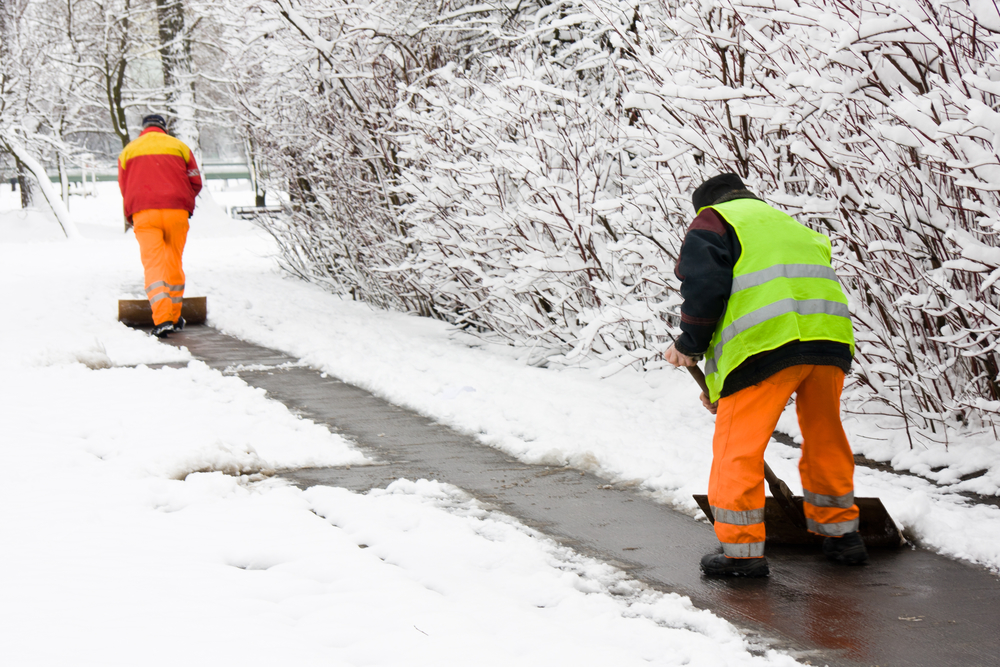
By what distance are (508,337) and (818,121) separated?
3949 millimetres

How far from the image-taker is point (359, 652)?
8.48 feet

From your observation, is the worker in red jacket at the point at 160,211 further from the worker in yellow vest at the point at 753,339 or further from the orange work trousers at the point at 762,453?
the orange work trousers at the point at 762,453

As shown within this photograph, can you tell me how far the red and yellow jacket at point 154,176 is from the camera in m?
9.01

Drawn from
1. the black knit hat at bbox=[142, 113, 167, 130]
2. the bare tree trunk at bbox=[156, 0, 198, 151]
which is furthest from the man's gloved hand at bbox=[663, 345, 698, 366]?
the bare tree trunk at bbox=[156, 0, 198, 151]

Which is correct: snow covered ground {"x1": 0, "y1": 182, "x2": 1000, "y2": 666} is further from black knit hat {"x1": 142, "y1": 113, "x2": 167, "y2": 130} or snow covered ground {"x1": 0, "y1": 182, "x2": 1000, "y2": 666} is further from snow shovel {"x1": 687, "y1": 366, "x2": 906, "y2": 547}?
black knit hat {"x1": 142, "y1": 113, "x2": 167, "y2": 130}

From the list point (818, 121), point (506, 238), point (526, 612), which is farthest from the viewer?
point (506, 238)

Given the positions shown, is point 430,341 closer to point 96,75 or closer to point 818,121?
point 818,121

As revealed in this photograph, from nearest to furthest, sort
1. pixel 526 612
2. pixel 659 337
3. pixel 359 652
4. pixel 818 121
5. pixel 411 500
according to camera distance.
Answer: pixel 359 652 < pixel 526 612 < pixel 411 500 < pixel 818 121 < pixel 659 337

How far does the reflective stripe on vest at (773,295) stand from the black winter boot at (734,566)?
62cm

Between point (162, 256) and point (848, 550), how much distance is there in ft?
24.0

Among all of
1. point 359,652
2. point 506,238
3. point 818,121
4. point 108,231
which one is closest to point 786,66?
point 818,121

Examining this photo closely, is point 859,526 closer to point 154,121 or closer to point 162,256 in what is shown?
point 162,256

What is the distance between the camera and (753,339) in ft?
10.9

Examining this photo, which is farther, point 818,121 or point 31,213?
point 31,213
